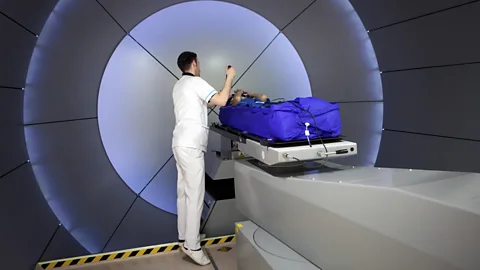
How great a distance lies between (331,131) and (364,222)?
0.93 m

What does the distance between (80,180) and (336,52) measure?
11.5 ft

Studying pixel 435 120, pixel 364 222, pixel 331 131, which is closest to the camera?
pixel 364 222

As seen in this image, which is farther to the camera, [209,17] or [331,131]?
[209,17]

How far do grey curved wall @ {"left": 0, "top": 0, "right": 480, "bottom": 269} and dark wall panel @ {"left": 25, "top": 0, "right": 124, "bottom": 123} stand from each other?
0.01 meters

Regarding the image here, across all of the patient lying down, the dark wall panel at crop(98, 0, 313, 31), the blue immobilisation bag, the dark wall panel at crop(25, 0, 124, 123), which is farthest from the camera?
the dark wall panel at crop(98, 0, 313, 31)

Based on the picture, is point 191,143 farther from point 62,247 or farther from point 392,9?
point 392,9

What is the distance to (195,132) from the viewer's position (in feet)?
→ 12.0

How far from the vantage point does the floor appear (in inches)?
145

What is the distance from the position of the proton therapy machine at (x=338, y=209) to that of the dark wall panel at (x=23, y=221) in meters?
1.90

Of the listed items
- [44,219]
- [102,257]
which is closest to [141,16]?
[44,219]

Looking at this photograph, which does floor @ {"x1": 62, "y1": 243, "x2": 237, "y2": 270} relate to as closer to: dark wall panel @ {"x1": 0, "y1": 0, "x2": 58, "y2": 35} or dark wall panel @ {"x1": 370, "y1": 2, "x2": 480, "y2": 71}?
A: dark wall panel @ {"x1": 0, "y1": 0, "x2": 58, "y2": 35}

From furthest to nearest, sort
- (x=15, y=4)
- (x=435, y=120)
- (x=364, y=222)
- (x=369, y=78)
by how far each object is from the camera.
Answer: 1. (x=369, y=78)
2. (x=435, y=120)
3. (x=15, y=4)
4. (x=364, y=222)

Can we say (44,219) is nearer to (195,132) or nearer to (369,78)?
(195,132)

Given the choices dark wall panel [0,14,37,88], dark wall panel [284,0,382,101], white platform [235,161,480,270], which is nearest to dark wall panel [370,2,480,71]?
dark wall panel [284,0,382,101]
